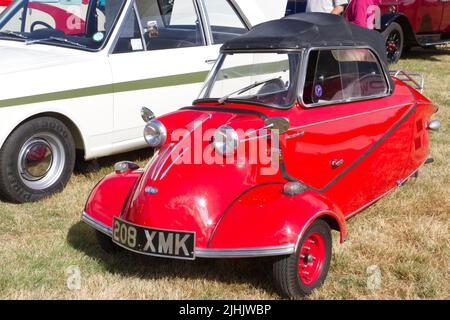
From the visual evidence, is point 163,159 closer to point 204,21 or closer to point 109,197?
point 109,197

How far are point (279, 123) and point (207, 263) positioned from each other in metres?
1.09

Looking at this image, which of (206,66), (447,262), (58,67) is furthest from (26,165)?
(447,262)

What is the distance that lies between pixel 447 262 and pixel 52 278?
252cm

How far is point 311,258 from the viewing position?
3520mm

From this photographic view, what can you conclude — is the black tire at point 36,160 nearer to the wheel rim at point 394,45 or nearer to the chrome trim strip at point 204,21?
the chrome trim strip at point 204,21

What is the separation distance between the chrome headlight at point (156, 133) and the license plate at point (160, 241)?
63cm

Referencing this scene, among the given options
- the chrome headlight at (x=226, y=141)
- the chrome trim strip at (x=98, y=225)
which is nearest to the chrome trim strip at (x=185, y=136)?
the chrome headlight at (x=226, y=141)

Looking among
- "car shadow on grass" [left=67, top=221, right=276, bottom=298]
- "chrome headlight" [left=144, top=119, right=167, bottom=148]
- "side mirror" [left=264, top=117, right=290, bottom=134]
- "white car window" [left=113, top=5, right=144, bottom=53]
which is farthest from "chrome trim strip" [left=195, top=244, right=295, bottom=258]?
"white car window" [left=113, top=5, right=144, bottom=53]

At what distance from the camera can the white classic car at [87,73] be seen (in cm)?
498

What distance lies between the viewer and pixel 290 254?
333cm

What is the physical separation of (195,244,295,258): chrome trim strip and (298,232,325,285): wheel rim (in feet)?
0.80

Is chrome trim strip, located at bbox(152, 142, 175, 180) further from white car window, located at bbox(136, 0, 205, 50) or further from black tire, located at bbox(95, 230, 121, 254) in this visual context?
white car window, located at bbox(136, 0, 205, 50)

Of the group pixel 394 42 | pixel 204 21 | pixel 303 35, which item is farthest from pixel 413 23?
pixel 303 35

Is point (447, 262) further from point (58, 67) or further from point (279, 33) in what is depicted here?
point (58, 67)
